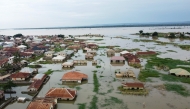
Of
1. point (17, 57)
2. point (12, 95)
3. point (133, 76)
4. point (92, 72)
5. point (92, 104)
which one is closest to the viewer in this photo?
point (92, 104)

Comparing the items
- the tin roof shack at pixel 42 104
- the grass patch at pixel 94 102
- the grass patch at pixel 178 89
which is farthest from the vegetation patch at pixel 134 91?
the tin roof shack at pixel 42 104

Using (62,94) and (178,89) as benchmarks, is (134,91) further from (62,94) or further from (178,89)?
(62,94)

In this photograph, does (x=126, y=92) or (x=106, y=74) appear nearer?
(x=126, y=92)

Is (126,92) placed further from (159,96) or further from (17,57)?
(17,57)

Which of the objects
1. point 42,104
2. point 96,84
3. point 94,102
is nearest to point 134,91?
point 96,84

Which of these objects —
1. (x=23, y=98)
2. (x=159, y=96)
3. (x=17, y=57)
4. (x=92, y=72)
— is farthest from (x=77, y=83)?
(x=17, y=57)

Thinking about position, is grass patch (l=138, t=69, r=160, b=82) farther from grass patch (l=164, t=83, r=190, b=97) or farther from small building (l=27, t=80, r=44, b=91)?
small building (l=27, t=80, r=44, b=91)

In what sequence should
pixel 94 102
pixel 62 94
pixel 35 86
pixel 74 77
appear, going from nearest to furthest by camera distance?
1. pixel 94 102
2. pixel 62 94
3. pixel 35 86
4. pixel 74 77
